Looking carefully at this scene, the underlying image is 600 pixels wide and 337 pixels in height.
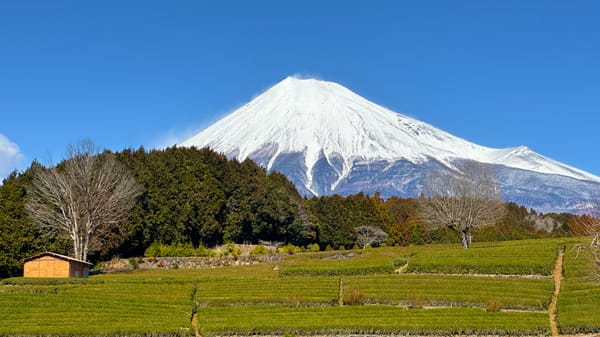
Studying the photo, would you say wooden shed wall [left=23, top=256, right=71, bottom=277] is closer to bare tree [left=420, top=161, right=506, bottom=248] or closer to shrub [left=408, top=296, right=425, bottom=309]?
shrub [left=408, top=296, right=425, bottom=309]

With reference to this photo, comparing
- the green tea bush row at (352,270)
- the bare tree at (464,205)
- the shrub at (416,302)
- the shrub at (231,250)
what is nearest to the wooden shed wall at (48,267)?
the green tea bush row at (352,270)

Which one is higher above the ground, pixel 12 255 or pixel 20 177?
pixel 20 177

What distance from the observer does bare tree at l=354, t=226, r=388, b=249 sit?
85.9 metres

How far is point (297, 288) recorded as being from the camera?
39.8 meters

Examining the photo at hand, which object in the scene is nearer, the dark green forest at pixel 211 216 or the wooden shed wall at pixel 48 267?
the wooden shed wall at pixel 48 267

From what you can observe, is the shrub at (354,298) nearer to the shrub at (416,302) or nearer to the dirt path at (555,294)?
the shrub at (416,302)

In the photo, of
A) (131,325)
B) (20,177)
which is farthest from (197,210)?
(131,325)

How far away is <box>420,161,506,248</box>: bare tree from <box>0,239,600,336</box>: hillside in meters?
14.6

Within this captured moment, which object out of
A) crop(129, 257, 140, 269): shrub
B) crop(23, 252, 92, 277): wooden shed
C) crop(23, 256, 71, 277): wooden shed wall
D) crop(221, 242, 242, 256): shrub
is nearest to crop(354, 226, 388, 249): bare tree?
crop(221, 242, 242, 256): shrub

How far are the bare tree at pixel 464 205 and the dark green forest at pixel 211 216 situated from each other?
1973 centimetres

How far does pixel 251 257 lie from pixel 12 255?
21.4 metres

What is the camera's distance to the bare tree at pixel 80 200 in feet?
189

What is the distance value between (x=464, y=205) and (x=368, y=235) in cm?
2439

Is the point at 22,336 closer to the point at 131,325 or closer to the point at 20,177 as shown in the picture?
the point at 131,325
